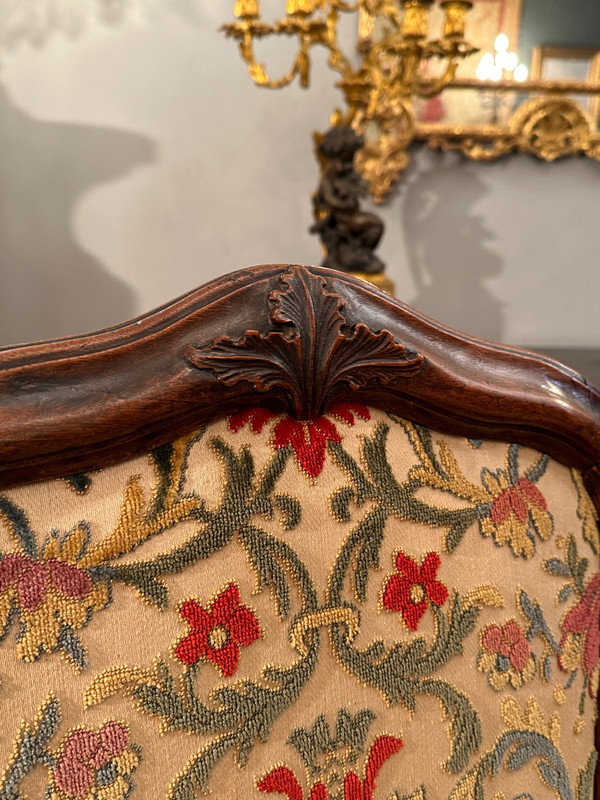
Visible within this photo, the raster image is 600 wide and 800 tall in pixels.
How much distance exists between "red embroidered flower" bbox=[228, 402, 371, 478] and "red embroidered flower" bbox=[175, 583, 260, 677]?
76mm

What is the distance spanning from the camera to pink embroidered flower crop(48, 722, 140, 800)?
0.31 metres

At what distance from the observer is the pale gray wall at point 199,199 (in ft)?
4.65

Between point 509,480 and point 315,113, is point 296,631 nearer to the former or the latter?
point 509,480

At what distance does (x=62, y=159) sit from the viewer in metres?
1.45

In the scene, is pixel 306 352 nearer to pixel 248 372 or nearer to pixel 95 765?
pixel 248 372

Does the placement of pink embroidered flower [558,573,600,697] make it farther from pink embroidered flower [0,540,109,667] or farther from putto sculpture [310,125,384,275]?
putto sculpture [310,125,384,275]

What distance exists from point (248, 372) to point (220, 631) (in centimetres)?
13

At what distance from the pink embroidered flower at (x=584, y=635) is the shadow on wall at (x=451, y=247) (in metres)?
1.19

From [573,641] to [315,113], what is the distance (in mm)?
1305

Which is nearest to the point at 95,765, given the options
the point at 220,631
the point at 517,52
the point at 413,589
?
the point at 220,631

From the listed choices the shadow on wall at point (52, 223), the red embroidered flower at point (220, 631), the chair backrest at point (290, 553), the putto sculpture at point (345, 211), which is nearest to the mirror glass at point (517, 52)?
the putto sculpture at point (345, 211)

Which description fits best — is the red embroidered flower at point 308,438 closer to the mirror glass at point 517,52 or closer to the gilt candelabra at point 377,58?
the gilt candelabra at point 377,58

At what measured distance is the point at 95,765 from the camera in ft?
1.05

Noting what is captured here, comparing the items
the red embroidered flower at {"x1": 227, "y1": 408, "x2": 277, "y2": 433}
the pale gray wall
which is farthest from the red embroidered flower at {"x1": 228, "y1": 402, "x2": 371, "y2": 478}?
the pale gray wall
